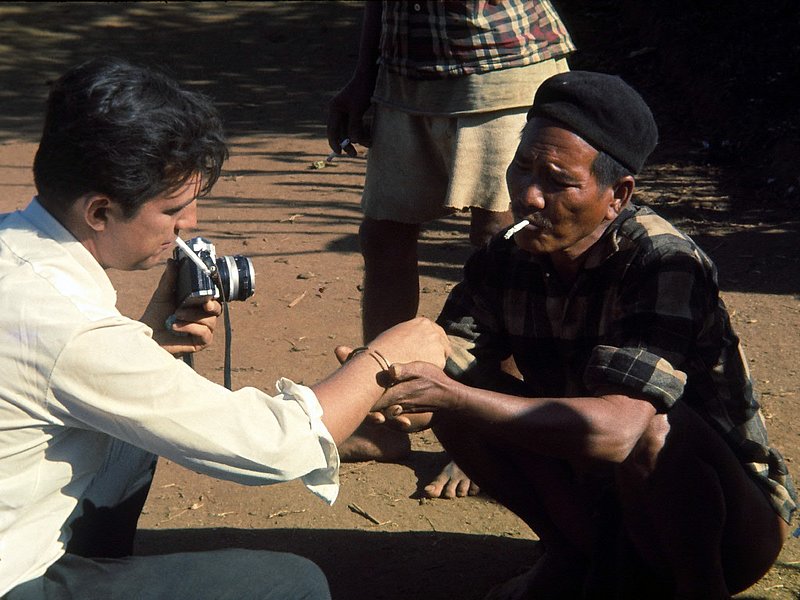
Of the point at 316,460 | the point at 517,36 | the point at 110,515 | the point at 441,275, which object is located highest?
the point at 517,36

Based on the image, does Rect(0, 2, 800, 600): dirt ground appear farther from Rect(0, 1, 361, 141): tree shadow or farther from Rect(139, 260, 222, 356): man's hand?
Rect(139, 260, 222, 356): man's hand

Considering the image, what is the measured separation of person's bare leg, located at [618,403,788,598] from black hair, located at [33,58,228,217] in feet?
3.81

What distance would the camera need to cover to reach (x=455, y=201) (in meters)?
3.61

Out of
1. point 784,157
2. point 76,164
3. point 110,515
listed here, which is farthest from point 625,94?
point 784,157

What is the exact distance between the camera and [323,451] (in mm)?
2127

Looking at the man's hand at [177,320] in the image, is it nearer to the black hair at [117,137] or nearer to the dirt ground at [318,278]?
the black hair at [117,137]

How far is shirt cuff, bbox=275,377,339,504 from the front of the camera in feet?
6.98

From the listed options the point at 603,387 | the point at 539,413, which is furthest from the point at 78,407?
Answer: the point at 603,387

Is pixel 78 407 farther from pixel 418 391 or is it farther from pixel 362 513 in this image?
pixel 362 513

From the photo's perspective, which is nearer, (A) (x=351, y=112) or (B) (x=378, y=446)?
(B) (x=378, y=446)

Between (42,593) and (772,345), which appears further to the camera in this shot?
(772,345)

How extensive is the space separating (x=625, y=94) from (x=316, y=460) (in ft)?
3.80

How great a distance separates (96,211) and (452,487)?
181 cm

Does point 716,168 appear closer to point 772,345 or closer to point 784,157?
point 784,157
